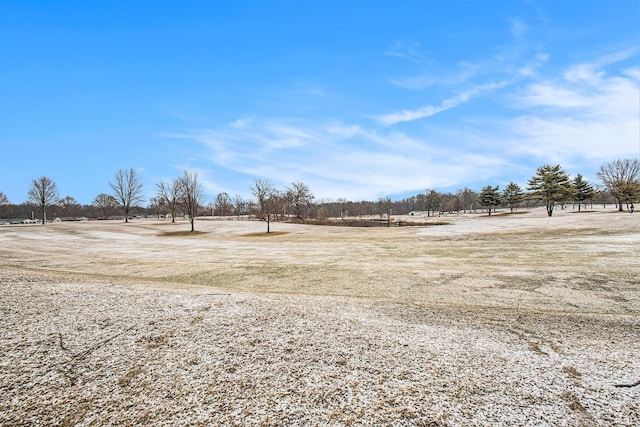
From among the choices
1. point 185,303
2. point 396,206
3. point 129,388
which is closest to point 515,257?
point 185,303

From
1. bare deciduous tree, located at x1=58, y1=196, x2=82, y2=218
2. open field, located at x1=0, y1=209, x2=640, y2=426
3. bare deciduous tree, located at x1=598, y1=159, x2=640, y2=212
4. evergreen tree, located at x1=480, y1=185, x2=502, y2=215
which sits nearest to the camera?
open field, located at x1=0, y1=209, x2=640, y2=426

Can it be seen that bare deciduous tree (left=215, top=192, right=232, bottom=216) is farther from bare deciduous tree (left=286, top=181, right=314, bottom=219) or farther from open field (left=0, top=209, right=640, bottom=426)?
open field (left=0, top=209, right=640, bottom=426)

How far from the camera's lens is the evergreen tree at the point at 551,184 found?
62.9 m

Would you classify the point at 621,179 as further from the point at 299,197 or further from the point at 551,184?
the point at 299,197

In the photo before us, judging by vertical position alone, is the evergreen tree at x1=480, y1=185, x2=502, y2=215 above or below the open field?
above

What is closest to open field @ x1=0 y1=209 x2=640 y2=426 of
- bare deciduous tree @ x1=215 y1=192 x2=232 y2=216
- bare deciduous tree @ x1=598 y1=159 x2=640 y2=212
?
bare deciduous tree @ x1=598 y1=159 x2=640 y2=212

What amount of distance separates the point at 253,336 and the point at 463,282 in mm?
9249

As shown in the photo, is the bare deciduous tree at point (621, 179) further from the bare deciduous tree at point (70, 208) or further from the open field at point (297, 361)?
the bare deciduous tree at point (70, 208)

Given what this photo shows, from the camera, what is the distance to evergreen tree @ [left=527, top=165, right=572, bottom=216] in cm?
6291

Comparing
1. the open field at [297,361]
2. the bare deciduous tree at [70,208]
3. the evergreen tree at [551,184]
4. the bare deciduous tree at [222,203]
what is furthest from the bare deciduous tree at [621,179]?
the bare deciduous tree at [70,208]

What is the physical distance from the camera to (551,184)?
6362 cm

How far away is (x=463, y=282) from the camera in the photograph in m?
11.0

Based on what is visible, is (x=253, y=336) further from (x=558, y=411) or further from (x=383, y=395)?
(x=558, y=411)

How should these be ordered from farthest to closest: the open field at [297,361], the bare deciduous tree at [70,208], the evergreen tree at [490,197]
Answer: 1. the bare deciduous tree at [70,208]
2. the evergreen tree at [490,197]
3. the open field at [297,361]
